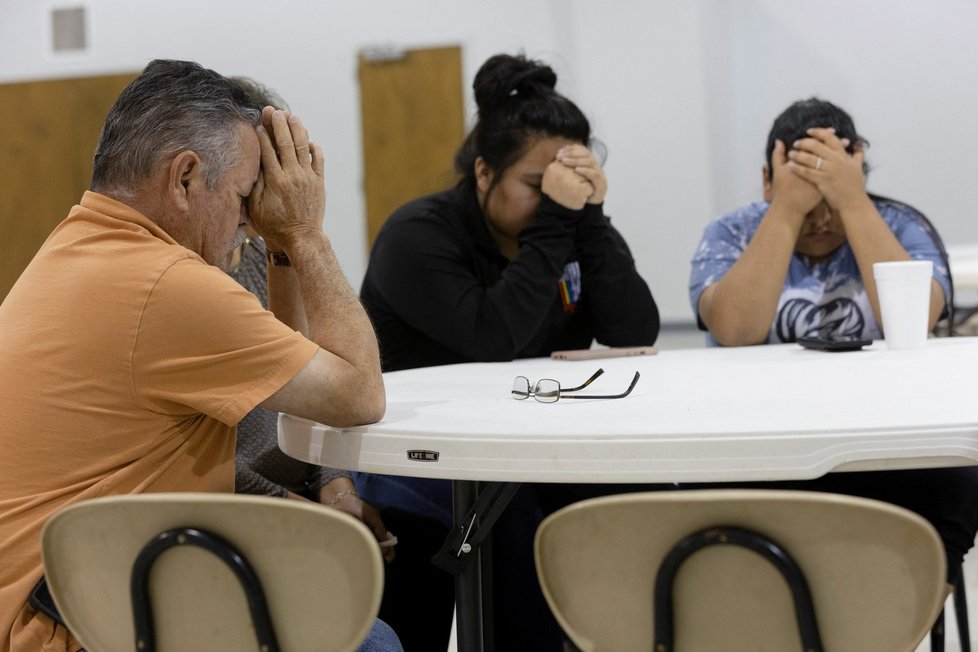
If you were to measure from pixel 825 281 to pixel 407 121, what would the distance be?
316 cm

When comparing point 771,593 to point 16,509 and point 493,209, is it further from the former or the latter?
point 493,209

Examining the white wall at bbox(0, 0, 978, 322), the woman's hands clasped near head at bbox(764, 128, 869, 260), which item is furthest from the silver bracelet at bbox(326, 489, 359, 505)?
the white wall at bbox(0, 0, 978, 322)

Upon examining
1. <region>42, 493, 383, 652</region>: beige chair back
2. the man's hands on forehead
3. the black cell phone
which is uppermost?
the man's hands on forehead

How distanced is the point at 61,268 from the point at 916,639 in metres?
1.00

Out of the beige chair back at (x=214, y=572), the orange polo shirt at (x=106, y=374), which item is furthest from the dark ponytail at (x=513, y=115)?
the beige chair back at (x=214, y=572)

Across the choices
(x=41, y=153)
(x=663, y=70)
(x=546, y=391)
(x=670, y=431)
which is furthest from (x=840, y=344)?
(x=41, y=153)

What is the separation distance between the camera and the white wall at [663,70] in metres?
4.37

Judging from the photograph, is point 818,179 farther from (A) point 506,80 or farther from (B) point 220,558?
(B) point 220,558

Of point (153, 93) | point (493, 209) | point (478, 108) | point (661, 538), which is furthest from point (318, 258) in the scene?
point (478, 108)

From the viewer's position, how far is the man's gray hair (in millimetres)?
1184

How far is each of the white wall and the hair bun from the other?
2565 mm

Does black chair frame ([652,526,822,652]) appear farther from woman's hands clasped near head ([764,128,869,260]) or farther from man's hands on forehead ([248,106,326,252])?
woman's hands clasped near head ([764,128,869,260])

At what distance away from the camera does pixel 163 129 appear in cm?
119

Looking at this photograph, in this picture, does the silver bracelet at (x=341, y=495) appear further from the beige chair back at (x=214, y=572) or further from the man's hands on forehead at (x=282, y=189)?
the beige chair back at (x=214, y=572)
